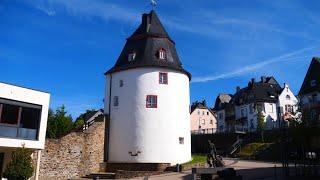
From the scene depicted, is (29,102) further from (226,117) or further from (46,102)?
(226,117)

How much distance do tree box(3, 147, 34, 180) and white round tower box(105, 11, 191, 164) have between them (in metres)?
12.6

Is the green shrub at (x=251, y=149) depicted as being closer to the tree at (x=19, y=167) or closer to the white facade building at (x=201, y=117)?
the tree at (x=19, y=167)

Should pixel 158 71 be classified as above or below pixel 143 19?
below

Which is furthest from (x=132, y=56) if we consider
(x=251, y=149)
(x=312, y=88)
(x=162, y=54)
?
(x=312, y=88)

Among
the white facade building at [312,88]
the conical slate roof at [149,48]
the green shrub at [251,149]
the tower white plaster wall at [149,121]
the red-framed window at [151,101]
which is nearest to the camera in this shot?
the tower white plaster wall at [149,121]

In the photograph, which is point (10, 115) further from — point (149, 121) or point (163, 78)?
point (163, 78)

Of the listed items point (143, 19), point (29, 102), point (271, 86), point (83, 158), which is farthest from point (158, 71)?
point (271, 86)

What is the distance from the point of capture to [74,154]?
34.4 meters

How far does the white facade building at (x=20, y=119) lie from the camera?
91.0 ft

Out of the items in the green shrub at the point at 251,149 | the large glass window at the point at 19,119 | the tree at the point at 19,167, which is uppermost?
the large glass window at the point at 19,119

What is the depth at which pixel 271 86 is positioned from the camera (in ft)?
244

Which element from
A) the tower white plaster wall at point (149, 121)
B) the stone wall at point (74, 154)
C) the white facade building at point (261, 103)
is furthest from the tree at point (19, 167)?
the white facade building at point (261, 103)

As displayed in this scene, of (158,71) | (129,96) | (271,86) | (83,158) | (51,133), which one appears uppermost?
(271,86)

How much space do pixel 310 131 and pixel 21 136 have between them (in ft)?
69.6
